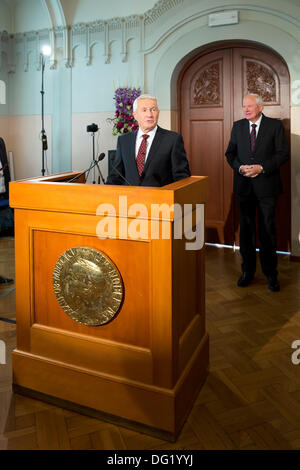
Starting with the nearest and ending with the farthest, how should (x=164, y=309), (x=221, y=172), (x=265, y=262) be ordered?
(x=164, y=309), (x=265, y=262), (x=221, y=172)

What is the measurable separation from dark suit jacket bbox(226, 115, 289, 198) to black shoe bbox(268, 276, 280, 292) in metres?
0.81

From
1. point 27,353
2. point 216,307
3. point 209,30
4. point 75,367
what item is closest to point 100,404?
point 75,367

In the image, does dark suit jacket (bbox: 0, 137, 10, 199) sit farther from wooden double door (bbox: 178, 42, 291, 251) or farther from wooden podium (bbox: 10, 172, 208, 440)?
wooden double door (bbox: 178, 42, 291, 251)

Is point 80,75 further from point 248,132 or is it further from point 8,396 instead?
point 8,396

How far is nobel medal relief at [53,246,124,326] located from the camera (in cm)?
218

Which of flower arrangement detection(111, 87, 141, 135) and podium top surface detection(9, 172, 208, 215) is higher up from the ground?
flower arrangement detection(111, 87, 141, 135)

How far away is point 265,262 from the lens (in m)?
4.41

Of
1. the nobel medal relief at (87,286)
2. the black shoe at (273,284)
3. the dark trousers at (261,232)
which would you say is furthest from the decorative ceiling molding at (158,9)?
the nobel medal relief at (87,286)

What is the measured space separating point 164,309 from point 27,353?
35.1 inches

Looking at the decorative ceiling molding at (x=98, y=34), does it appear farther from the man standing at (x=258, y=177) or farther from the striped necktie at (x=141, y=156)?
the striped necktie at (x=141, y=156)

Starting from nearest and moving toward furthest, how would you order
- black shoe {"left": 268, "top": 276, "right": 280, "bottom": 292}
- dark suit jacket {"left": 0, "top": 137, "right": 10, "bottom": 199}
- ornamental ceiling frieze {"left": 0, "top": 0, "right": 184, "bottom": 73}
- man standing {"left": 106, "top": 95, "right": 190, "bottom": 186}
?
man standing {"left": 106, "top": 95, "right": 190, "bottom": 186}, dark suit jacket {"left": 0, "top": 137, "right": 10, "bottom": 199}, black shoe {"left": 268, "top": 276, "right": 280, "bottom": 292}, ornamental ceiling frieze {"left": 0, "top": 0, "right": 184, "bottom": 73}

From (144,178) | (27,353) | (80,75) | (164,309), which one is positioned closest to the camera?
(164,309)

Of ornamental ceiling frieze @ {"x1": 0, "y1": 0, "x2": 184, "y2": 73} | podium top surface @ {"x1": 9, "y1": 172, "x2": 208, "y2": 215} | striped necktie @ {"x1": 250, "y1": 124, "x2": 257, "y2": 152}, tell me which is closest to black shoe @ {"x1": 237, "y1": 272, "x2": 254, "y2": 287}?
striped necktie @ {"x1": 250, "y1": 124, "x2": 257, "y2": 152}

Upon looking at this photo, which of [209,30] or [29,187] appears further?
[209,30]
